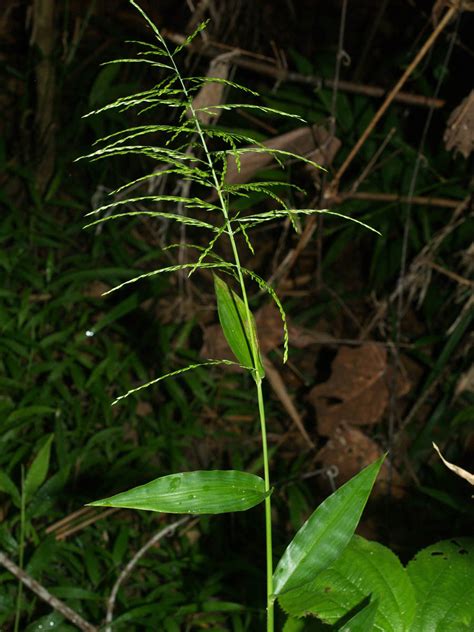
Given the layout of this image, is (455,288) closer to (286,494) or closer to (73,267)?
(286,494)

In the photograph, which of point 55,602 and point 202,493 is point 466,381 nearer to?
point 55,602

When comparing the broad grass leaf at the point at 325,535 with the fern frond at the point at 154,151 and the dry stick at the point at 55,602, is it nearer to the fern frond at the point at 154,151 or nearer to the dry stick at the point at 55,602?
the fern frond at the point at 154,151

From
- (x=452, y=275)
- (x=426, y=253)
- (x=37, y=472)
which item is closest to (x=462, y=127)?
(x=452, y=275)

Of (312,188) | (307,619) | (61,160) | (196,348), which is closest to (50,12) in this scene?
(61,160)

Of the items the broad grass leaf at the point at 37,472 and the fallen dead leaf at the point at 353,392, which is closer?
the broad grass leaf at the point at 37,472

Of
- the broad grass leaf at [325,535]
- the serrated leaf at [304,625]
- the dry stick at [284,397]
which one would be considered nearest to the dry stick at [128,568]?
→ the serrated leaf at [304,625]
